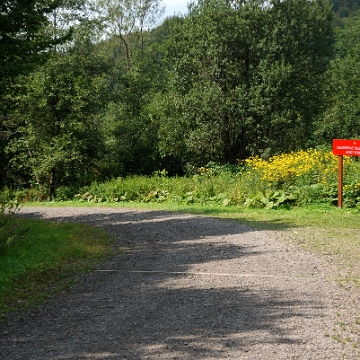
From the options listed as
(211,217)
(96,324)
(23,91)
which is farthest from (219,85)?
(96,324)

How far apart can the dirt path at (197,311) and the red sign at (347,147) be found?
5.48 meters

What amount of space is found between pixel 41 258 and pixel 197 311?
154 inches

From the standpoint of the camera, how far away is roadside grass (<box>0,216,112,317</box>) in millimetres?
6896

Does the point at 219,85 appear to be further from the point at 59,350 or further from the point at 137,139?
the point at 59,350

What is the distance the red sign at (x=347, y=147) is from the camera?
46.5 ft

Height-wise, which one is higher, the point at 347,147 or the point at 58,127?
the point at 58,127

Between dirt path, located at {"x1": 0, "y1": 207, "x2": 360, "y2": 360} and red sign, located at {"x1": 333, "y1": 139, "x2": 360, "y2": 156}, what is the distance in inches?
216

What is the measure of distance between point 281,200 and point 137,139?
14654mm

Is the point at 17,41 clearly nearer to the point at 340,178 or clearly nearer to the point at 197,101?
the point at 340,178

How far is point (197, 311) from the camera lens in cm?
582

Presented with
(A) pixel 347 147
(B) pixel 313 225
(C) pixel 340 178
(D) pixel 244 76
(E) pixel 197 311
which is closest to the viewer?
(E) pixel 197 311

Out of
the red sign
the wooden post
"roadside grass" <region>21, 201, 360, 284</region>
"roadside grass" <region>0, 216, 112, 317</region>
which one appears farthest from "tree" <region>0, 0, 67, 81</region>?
the wooden post

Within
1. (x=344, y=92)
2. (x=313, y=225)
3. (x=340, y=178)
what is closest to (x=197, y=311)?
(x=313, y=225)

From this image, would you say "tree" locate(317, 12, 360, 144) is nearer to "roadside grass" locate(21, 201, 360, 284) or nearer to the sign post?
the sign post
